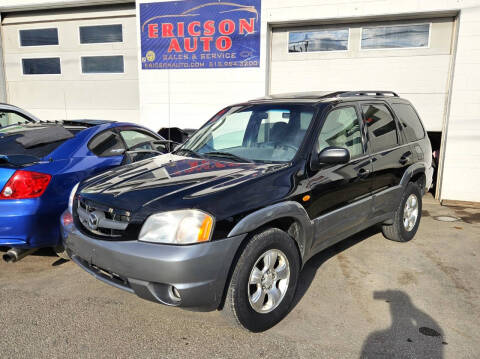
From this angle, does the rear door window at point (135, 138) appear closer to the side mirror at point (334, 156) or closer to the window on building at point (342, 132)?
the window on building at point (342, 132)

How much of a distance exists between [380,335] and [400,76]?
5914mm

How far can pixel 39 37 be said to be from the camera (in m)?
9.60

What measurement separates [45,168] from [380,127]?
3436 millimetres

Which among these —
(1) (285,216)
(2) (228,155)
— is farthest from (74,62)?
(1) (285,216)

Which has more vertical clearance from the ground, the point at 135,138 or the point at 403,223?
the point at 135,138

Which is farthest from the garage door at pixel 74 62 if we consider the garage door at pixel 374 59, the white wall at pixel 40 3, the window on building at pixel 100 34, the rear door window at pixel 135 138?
the rear door window at pixel 135 138

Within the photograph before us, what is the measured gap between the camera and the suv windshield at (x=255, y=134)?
3.40m

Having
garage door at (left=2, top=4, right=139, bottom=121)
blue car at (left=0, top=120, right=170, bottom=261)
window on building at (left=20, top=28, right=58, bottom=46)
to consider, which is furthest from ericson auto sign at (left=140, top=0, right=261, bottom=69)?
blue car at (left=0, top=120, right=170, bottom=261)

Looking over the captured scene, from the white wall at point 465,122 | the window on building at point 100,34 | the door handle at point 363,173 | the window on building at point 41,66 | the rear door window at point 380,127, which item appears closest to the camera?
the door handle at point 363,173

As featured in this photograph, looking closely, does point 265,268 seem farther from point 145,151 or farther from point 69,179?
point 145,151

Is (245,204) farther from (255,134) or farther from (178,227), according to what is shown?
(255,134)

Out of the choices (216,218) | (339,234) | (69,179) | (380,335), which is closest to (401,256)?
(339,234)

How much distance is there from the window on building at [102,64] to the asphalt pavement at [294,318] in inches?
237

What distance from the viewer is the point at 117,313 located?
3.13 metres
